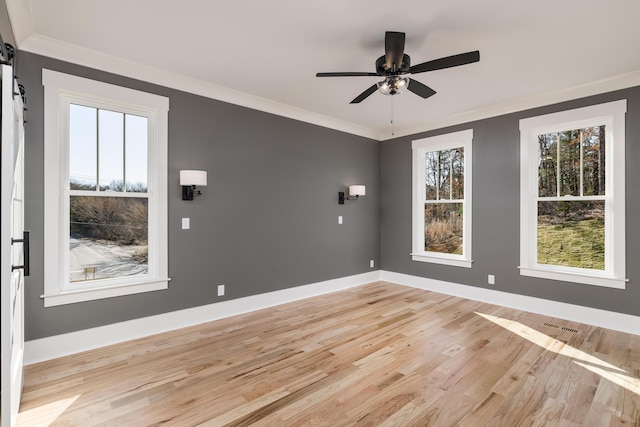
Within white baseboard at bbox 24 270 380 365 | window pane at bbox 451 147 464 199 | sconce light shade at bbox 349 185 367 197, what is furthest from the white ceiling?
white baseboard at bbox 24 270 380 365

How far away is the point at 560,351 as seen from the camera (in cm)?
292

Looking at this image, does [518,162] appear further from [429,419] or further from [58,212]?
[58,212]

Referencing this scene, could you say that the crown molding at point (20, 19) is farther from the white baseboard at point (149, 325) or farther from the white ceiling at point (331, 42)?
the white baseboard at point (149, 325)

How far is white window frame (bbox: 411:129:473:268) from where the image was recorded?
4.71m

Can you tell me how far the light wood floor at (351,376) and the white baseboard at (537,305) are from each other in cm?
15

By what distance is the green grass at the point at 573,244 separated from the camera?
371cm

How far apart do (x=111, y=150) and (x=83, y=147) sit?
22 centimetres

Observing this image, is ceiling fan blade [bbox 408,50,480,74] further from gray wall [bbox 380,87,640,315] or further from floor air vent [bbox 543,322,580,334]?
floor air vent [bbox 543,322,580,334]

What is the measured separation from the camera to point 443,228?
511 centimetres

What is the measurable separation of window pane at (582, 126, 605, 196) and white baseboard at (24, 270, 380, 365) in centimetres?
372

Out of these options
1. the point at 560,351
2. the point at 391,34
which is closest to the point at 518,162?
the point at 560,351

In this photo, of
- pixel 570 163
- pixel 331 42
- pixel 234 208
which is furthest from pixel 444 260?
pixel 331 42

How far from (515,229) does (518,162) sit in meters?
0.90

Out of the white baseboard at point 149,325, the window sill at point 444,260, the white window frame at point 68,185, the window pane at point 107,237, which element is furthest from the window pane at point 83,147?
the window sill at point 444,260
